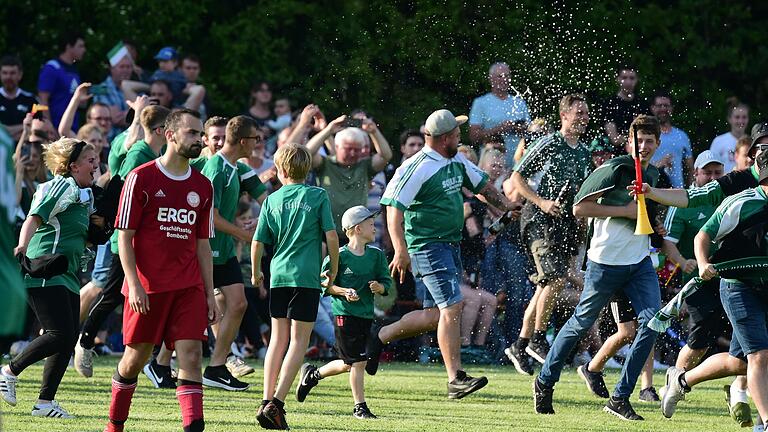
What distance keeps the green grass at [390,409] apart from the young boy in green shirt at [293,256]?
468mm

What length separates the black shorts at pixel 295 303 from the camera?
9.67 metres

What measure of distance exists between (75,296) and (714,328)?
15.2 ft

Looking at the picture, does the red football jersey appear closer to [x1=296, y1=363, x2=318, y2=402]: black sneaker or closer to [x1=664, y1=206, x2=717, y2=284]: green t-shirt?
[x1=296, y1=363, x2=318, y2=402]: black sneaker

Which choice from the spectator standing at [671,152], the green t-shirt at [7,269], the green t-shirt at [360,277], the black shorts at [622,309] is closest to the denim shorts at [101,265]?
the green t-shirt at [360,277]

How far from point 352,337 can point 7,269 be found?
18.3ft

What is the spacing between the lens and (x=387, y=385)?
12672 mm

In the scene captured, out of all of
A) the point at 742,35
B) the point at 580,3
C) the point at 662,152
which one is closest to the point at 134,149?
the point at 662,152

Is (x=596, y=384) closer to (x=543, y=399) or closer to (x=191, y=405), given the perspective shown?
(x=543, y=399)

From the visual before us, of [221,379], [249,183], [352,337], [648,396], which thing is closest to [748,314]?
[352,337]

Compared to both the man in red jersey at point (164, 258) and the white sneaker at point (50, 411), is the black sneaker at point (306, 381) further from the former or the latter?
the man in red jersey at point (164, 258)

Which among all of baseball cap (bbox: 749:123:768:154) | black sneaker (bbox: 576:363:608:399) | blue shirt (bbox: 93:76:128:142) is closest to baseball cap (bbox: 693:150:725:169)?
baseball cap (bbox: 749:123:768:154)

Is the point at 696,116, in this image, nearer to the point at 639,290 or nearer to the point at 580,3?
the point at 580,3

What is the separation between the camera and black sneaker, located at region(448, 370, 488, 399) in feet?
36.9

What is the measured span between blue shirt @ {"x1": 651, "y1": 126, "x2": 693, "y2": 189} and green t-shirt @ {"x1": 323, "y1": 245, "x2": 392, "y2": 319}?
511 centimetres
